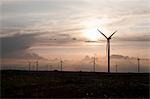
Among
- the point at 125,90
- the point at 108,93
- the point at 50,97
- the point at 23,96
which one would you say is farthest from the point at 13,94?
the point at 125,90

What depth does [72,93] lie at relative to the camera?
40281mm

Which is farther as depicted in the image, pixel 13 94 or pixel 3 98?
pixel 13 94

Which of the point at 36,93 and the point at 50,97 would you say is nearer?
the point at 50,97

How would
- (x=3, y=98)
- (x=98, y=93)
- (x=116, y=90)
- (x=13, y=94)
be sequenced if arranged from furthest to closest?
(x=116, y=90) → (x=98, y=93) → (x=13, y=94) → (x=3, y=98)

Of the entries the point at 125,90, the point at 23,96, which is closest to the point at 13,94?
the point at 23,96

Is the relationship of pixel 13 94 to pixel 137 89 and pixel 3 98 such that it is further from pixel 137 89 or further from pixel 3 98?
pixel 137 89

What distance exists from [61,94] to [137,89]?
40.2 ft

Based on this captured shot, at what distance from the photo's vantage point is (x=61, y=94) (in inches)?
1554

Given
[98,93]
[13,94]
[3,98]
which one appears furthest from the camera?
[98,93]

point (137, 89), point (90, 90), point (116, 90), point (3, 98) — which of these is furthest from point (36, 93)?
point (137, 89)

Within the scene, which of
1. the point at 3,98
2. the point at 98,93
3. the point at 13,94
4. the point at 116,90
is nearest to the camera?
the point at 3,98

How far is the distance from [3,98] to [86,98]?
871cm

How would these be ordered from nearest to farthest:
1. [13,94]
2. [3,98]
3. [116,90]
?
[3,98]
[13,94]
[116,90]

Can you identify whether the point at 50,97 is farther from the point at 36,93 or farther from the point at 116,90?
the point at 116,90
